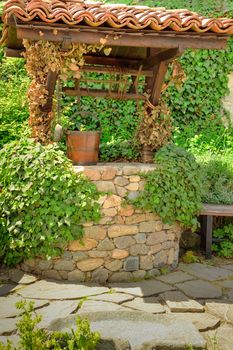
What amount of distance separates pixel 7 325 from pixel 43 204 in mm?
1491

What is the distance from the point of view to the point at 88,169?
16.3ft

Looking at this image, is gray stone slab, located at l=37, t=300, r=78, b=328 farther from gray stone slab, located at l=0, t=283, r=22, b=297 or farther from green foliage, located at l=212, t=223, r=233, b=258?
green foliage, located at l=212, t=223, r=233, b=258

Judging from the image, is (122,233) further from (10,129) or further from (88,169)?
(10,129)

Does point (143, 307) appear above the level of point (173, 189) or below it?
below

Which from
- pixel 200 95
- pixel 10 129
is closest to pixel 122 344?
pixel 10 129

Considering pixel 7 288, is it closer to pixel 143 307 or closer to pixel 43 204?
pixel 43 204

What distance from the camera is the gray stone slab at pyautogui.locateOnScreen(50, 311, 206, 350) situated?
10.4 feet

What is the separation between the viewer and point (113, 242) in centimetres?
503

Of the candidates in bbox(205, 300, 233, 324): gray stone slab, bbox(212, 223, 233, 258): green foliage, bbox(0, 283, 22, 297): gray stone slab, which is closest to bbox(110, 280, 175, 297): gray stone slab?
bbox(205, 300, 233, 324): gray stone slab

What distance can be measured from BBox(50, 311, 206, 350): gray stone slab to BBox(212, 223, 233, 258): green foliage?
Result: 2.55m

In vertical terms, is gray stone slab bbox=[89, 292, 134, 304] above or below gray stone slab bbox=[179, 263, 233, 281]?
above

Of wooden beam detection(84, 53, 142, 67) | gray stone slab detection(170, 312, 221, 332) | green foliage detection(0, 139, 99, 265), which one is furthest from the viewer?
wooden beam detection(84, 53, 142, 67)

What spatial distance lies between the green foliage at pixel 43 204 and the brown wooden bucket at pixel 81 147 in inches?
12.1

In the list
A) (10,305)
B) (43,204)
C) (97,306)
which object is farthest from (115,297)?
(43,204)
